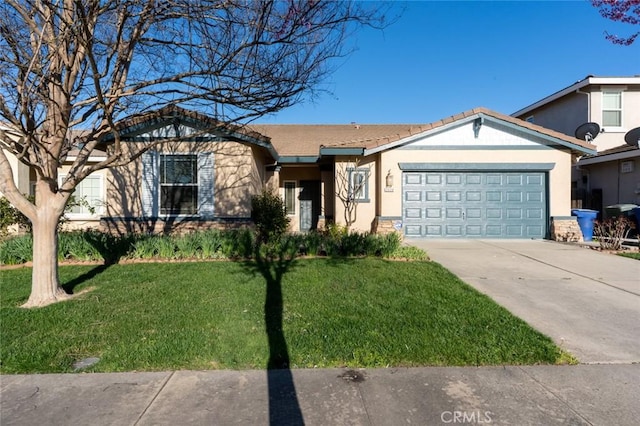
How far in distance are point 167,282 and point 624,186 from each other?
16.1 meters

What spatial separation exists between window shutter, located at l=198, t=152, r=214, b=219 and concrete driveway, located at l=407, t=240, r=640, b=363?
6.70 m

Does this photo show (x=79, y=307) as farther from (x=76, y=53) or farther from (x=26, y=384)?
(x=76, y=53)

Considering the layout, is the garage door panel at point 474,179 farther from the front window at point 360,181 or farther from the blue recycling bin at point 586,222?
the blue recycling bin at point 586,222

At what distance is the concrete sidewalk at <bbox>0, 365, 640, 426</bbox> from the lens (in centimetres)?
309

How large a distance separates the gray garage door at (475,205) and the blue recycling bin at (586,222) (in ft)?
4.01

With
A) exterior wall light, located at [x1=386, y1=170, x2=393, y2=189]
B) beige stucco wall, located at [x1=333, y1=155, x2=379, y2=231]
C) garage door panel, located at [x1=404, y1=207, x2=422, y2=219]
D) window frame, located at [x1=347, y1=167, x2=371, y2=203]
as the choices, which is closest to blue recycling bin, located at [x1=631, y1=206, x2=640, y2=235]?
garage door panel, located at [x1=404, y1=207, x2=422, y2=219]

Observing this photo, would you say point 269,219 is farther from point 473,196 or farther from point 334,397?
point 334,397

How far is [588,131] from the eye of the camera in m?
16.0

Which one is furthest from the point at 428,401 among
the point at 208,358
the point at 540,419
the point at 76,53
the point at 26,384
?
the point at 76,53

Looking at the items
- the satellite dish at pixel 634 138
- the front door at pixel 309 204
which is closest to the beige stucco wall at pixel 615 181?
the satellite dish at pixel 634 138

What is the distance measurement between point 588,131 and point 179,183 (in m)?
16.1

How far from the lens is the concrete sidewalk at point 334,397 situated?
3.09m

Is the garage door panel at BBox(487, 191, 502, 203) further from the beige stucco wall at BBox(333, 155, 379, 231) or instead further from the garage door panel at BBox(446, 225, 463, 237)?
the beige stucco wall at BBox(333, 155, 379, 231)

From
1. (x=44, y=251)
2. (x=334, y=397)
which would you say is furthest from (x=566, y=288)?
(x=44, y=251)
